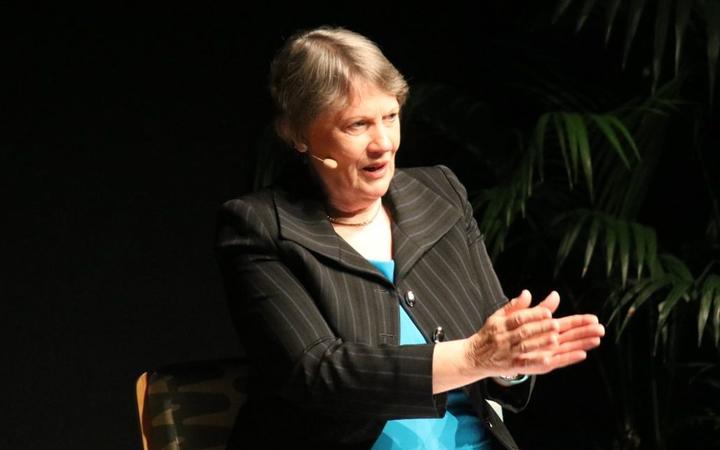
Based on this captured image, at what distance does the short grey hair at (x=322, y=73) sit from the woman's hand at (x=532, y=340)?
1.64ft

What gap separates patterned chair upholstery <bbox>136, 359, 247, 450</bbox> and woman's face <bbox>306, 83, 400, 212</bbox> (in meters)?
0.41

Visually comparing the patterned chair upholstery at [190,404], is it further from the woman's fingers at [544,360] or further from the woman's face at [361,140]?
the woman's fingers at [544,360]

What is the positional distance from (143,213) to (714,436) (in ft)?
5.58

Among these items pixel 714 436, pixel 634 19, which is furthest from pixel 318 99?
pixel 714 436

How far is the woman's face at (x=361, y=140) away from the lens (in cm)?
231

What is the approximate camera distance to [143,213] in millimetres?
3412

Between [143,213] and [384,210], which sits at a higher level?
[384,210]

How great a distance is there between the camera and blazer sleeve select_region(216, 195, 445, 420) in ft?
7.02

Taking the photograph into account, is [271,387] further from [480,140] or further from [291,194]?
[480,140]

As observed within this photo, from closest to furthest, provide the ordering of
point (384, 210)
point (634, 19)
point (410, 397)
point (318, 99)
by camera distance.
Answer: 1. point (410, 397)
2. point (318, 99)
3. point (384, 210)
4. point (634, 19)

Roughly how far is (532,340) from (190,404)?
69cm

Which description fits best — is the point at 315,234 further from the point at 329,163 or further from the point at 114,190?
the point at 114,190

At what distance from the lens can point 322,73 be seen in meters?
2.30

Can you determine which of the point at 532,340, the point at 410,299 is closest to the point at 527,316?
the point at 532,340
